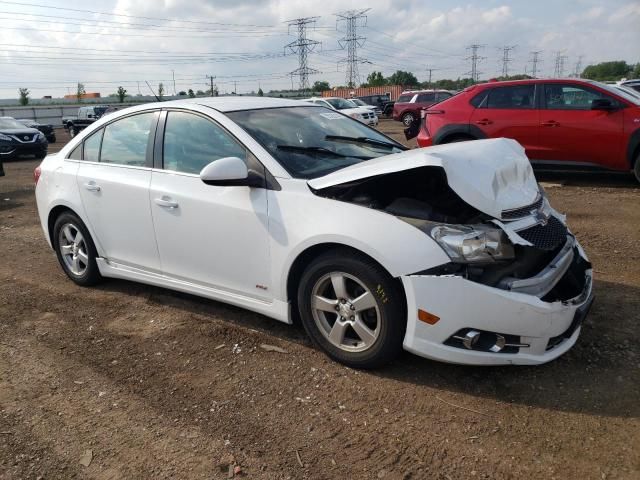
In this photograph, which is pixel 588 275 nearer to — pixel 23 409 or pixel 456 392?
pixel 456 392

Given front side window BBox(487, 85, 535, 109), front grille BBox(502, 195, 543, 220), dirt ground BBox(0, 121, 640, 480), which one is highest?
front side window BBox(487, 85, 535, 109)

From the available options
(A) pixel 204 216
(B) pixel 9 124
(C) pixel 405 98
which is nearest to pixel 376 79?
(C) pixel 405 98

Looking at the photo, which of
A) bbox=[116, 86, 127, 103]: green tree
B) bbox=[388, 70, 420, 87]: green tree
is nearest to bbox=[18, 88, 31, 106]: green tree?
bbox=[116, 86, 127, 103]: green tree

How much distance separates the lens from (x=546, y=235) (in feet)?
10.6

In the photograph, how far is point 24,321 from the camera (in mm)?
4438

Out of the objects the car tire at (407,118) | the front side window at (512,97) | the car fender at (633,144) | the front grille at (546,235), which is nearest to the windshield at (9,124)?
the front side window at (512,97)

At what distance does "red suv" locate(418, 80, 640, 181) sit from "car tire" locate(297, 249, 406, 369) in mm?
6695

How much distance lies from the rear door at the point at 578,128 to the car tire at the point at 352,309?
6.68 metres

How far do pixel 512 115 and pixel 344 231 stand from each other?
6.91 meters

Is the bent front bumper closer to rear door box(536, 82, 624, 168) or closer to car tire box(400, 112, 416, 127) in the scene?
rear door box(536, 82, 624, 168)

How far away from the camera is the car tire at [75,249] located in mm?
4809

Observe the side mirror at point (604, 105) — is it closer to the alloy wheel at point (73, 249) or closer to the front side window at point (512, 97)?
the front side window at point (512, 97)

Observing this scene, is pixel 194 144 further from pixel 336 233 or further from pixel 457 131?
pixel 457 131

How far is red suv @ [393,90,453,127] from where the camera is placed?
28.8 m
